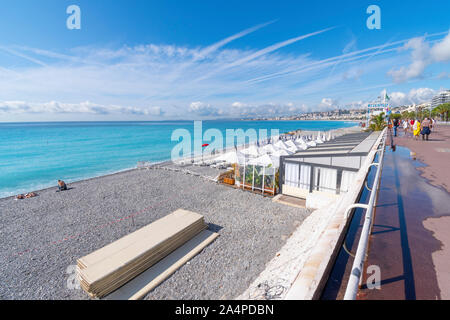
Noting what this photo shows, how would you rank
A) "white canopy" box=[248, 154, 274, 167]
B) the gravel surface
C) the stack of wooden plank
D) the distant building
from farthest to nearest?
the distant building → "white canopy" box=[248, 154, 274, 167] → the gravel surface → the stack of wooden plank

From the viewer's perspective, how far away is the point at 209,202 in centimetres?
1423

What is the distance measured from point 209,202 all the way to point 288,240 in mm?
6569

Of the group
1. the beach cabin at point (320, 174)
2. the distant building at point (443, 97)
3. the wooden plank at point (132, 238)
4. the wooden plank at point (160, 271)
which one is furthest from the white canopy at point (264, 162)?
the distant building at point (443, 97)

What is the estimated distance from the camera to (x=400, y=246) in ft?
7.48

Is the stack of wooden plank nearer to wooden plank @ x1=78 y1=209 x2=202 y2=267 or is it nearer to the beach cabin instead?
wooden plank @ x1=78 y1=209 x2=202 y2=267

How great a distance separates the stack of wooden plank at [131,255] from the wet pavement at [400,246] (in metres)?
7.55

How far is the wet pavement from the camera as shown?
5.55 ft

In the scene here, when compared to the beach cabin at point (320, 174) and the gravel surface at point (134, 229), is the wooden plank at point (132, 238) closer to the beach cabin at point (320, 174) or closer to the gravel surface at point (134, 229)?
the gravel surface at point (134, 229)

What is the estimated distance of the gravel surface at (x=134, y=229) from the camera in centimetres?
725

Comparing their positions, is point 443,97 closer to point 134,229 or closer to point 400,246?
point 400,246

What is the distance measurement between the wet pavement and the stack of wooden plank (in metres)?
7.55

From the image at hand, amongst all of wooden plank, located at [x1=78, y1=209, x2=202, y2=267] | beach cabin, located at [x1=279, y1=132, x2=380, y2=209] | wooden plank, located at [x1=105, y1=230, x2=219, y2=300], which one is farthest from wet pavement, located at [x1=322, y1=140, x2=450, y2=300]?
wooden plank, located at [x1=78, y1=209, x2=202, y2=267]

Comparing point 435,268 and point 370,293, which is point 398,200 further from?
point 370,293

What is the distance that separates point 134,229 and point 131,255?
4.02 metres
